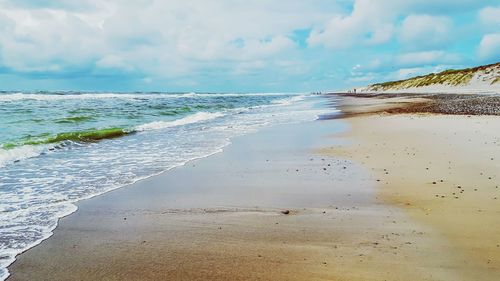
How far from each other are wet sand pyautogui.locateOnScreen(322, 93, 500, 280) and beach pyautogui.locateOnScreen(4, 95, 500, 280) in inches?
0.9

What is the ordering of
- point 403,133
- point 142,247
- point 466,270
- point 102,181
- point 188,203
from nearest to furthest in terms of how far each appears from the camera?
point 466,270, point 142,247, point 188,203, point 102,181, point 403,133

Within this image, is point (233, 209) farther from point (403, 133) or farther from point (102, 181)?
point (403, 133)

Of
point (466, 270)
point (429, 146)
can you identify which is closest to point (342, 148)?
point (429, 146)

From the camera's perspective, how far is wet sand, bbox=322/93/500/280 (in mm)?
4492

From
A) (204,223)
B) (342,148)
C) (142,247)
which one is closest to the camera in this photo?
(142,247)

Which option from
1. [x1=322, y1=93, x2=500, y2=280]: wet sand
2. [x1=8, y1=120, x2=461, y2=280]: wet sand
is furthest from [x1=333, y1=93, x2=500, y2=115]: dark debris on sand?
[x1=8, y1=120, x2=461, y2=280]: wet sand

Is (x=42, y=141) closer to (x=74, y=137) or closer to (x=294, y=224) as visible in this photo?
(x=74, y=137)

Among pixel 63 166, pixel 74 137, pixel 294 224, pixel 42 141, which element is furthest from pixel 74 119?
pixel 294 224

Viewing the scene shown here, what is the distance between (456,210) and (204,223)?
3.49 meters

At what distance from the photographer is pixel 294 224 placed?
17.9 ft

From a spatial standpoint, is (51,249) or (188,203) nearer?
(51,249)

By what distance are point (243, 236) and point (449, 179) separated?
Answer: 4.39 metres

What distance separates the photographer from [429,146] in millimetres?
11078

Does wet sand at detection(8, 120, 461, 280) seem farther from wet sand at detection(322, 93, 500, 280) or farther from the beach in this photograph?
wet sand at detection(322, 93, 500, 280)
